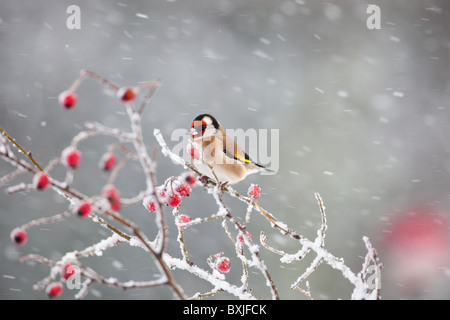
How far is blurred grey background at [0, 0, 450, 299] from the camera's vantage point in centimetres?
460

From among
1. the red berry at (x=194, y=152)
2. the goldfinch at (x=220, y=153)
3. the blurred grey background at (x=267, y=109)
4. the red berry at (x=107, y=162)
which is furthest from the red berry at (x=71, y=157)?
the blurred grey background at (x=267, y=109)

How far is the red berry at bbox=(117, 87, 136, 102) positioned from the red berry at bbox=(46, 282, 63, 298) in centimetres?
34

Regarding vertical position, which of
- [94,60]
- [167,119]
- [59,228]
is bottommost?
[59,228]

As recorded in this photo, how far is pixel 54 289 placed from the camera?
72cm

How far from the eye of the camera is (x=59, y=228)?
474cm

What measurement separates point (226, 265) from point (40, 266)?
3.88 meters

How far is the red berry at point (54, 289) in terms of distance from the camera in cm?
70

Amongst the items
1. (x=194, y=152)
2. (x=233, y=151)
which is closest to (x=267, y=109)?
(x=233, y=151)

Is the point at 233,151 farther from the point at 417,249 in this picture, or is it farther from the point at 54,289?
the point at 417,249

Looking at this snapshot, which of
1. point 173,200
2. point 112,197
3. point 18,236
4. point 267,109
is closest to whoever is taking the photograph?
point 112,197

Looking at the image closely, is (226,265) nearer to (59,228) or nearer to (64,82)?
(59,228)

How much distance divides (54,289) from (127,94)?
0.35 metres


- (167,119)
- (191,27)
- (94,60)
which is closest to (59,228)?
(167,119)

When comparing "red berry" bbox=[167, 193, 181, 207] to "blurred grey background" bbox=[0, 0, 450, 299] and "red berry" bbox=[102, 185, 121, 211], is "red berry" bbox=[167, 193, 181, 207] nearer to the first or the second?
"red berry" bbox=[102, 185, 121, 211]
